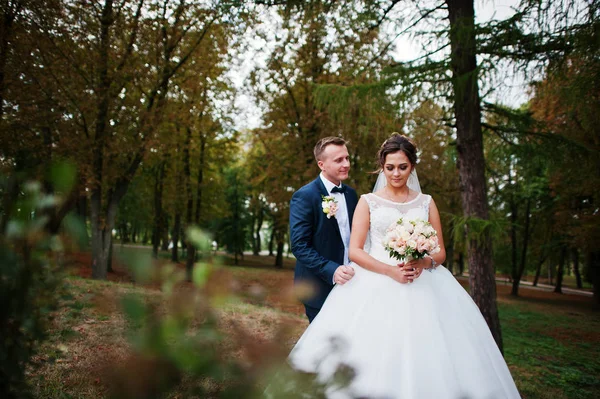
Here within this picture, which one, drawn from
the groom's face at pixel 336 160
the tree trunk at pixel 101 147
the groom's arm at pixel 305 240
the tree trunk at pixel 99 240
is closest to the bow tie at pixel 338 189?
the groom's face at pixel 336 160

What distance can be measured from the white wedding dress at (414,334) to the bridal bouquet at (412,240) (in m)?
0.28

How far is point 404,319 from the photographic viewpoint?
10.5 feet

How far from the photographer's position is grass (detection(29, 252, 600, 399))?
32.6 inches

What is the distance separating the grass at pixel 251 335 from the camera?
2.71 ft

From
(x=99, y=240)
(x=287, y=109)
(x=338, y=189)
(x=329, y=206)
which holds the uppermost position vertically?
(x=287, y=109)

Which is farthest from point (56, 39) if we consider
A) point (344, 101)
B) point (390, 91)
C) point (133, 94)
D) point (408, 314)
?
point (408, 314)

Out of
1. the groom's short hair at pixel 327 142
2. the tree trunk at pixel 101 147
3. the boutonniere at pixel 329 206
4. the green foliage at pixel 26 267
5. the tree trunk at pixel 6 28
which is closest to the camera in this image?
the green foliage at pixel 26 267

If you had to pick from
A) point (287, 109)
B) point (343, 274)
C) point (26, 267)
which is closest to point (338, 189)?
point (343, 274)

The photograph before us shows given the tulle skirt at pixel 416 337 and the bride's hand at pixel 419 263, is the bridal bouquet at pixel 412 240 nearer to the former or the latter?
the bride's hand at pixel 419 263

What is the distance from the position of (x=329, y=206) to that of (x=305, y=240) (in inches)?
16.1

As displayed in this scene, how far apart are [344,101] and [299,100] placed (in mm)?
11843

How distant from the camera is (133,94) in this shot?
14492 millimetres

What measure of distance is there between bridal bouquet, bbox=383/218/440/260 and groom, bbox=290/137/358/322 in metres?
0.67

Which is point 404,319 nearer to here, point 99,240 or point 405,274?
point 405,274
